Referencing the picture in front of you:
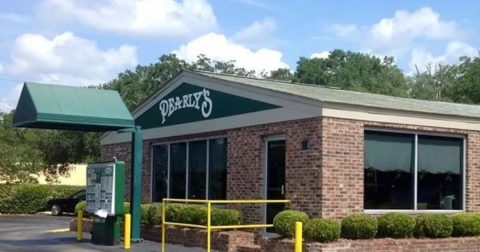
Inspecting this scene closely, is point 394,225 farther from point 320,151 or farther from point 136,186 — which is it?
point 136,186

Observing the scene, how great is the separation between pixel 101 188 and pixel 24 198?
2398 cm

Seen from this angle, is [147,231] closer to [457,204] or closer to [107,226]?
[107,226]

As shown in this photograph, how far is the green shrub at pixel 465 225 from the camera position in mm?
16203

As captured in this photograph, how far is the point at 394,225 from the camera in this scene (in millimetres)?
15188

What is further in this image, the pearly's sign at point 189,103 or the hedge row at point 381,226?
the pearly's sign at point 189,103

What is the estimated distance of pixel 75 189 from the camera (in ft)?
143

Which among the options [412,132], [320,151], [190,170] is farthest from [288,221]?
[190,170]

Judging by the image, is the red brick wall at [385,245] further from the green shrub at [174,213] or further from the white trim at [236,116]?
the green shrub at [174,213]

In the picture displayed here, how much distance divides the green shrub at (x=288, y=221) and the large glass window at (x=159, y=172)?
22.3ft

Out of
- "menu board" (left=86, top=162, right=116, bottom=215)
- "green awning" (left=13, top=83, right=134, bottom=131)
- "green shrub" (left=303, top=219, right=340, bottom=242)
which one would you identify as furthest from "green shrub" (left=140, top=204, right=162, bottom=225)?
"green shrub" (left=303, top=219, right=340, bottom=242)

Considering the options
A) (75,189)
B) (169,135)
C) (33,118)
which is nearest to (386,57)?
(75,189)

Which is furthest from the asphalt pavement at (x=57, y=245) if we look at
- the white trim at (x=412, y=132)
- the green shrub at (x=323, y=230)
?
the white trim at (x=412, y=132)

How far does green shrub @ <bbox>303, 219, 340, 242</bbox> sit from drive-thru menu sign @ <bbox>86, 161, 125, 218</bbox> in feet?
17.6

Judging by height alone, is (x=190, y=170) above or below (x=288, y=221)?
above
